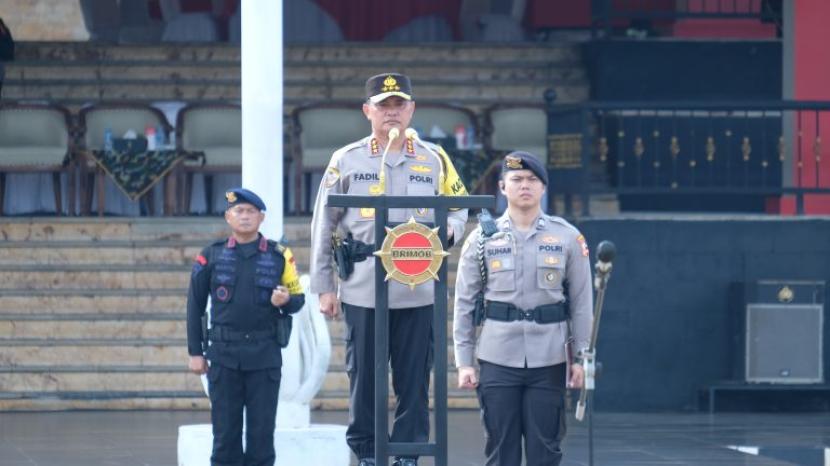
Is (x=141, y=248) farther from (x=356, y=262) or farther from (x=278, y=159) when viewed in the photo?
(x=356, y=262)

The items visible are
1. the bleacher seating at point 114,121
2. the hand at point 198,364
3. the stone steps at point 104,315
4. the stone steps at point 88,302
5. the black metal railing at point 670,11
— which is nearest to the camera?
the hand at point 198,364

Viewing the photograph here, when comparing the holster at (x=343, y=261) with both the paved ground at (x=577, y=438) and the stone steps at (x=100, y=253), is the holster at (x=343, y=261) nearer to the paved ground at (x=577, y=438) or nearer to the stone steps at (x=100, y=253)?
the paved ground at (x=577, y=438)

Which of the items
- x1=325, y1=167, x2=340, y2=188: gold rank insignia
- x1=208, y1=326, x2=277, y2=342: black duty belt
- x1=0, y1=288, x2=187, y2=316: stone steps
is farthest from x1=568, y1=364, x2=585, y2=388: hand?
x1=0, y1=288, x2=187, y2=316: stone steps

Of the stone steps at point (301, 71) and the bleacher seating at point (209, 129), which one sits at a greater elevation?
the stone steps at point (301, 71)

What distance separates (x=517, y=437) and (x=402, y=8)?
13.2 m

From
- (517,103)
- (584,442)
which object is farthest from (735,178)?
(584,442)

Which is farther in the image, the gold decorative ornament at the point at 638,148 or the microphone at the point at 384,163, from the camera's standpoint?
the gold decorative ornament at the point at 638,148

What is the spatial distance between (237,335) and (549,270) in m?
1.79

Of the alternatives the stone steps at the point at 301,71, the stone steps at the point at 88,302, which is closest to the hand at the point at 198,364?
the stone steps at the point at 88,302

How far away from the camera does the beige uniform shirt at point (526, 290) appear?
774 centimetres

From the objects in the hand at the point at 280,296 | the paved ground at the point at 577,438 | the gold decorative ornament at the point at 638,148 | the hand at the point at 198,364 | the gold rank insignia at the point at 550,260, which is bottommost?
the paved ground at the point at 577,438

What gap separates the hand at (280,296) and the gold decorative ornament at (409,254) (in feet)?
4.74

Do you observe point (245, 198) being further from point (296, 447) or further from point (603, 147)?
point (603, 147)

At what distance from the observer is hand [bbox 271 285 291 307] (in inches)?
344
